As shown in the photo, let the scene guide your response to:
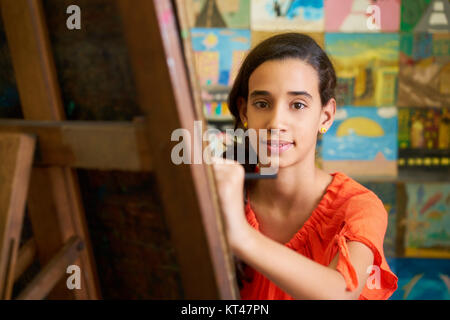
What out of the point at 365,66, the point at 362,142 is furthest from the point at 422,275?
the point at 365,66

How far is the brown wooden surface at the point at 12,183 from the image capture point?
692 mm

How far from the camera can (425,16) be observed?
2246 millimetres

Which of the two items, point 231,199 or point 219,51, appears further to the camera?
point 219,51

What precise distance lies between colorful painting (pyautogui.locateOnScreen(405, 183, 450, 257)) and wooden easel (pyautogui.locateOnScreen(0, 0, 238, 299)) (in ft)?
6.54

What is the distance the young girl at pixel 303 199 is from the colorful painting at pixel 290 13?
3.67 feet

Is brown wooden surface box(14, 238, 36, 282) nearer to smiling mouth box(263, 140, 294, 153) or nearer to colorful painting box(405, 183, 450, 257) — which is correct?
smiling mouth box(263, 140, 294, 153)

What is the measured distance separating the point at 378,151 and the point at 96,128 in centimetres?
202

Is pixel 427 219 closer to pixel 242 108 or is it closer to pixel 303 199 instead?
pixel 303 199

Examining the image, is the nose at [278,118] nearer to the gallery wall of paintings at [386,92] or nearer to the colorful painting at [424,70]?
the gallery wall of paintings at [386,92]

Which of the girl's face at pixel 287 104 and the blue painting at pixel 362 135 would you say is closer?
the girl's face at pixel 287 104

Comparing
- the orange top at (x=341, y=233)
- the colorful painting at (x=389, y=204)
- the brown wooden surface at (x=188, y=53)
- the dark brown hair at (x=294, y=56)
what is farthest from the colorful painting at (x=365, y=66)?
the brown wooden surface at (x=188, y=53)

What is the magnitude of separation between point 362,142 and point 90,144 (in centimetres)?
198

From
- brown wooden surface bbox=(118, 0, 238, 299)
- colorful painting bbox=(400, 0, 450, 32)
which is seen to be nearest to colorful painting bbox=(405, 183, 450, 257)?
colorful painting bbox=(400, 0, 450, 32)

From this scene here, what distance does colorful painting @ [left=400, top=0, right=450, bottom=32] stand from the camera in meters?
2.24
